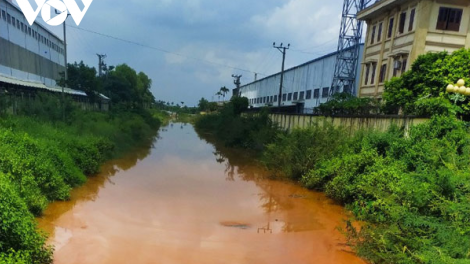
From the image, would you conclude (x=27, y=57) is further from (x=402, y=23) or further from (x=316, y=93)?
(x=402, y=23)

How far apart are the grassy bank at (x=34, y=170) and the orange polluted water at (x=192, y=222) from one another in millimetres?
586

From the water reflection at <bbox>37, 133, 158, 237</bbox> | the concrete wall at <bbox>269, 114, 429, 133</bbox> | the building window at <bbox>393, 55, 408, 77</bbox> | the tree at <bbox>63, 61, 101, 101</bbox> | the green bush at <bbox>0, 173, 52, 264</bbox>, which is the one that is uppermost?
the building window at <bbox>393, 55, 408, 77</bbox>

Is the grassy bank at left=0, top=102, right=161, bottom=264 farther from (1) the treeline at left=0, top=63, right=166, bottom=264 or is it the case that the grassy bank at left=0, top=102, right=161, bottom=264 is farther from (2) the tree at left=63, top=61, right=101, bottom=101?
(2) the tree at left=63, top=61, right=101, bottom=101

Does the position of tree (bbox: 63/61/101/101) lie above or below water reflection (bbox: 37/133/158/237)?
above

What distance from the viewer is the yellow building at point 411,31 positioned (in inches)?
741

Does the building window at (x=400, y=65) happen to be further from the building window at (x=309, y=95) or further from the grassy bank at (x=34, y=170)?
the grassy bank at (x=34, y=170)

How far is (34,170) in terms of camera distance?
8.80 metres

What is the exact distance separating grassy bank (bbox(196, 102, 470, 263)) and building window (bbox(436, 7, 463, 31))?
35.8 ft

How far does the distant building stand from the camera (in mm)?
28406

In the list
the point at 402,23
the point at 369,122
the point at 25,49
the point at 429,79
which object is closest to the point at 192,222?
the point at 369,122

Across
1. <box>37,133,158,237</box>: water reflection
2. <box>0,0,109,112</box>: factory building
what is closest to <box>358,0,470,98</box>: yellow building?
<box>37,133,158,237</box>: water reflection

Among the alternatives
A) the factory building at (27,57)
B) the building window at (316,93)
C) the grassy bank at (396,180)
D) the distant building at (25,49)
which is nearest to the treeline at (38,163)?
the factory building at (27,57)

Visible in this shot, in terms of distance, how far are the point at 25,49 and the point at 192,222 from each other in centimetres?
3364

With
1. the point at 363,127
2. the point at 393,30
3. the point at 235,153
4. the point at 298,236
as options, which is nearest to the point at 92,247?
the point at 298,236
